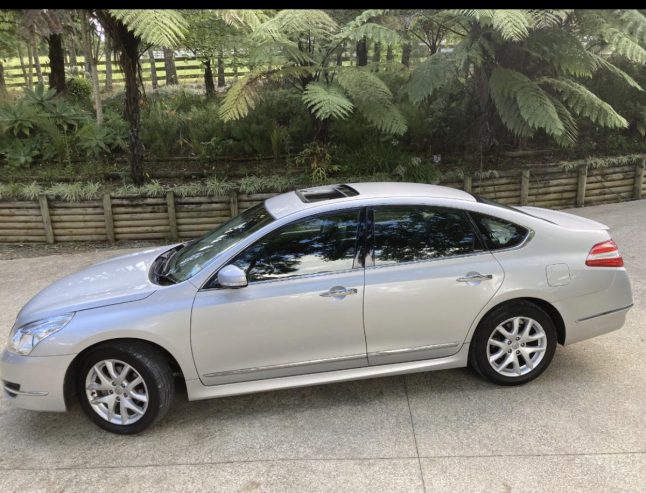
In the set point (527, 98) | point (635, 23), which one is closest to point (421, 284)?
point (527, 98)

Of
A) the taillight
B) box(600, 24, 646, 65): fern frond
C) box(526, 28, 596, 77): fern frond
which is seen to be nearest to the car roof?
the taillight

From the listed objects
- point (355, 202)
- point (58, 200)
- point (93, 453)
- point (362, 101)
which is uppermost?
point (362, 101)

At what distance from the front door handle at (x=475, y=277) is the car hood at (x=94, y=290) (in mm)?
1958

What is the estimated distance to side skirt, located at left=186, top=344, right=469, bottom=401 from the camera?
345 centimetres

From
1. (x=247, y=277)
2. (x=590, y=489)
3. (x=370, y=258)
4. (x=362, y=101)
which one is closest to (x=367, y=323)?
(x=370, y=258)

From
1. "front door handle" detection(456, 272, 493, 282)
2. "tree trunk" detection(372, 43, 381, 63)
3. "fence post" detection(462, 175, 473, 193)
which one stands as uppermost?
"tree trunk" detection(372, 43, 381, 63)

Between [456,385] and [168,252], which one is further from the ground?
[168,252]

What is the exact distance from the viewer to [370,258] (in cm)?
359

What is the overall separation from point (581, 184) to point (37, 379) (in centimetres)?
827

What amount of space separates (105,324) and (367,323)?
158 cm

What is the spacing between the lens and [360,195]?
12.6 ft

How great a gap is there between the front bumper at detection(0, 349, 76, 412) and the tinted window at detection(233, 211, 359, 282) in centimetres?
122

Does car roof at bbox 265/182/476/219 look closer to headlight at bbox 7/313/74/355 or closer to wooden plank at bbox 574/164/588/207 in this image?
headlight at bbox 7/313/74/355

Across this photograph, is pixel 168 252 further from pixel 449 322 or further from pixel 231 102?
pixel 231 102
